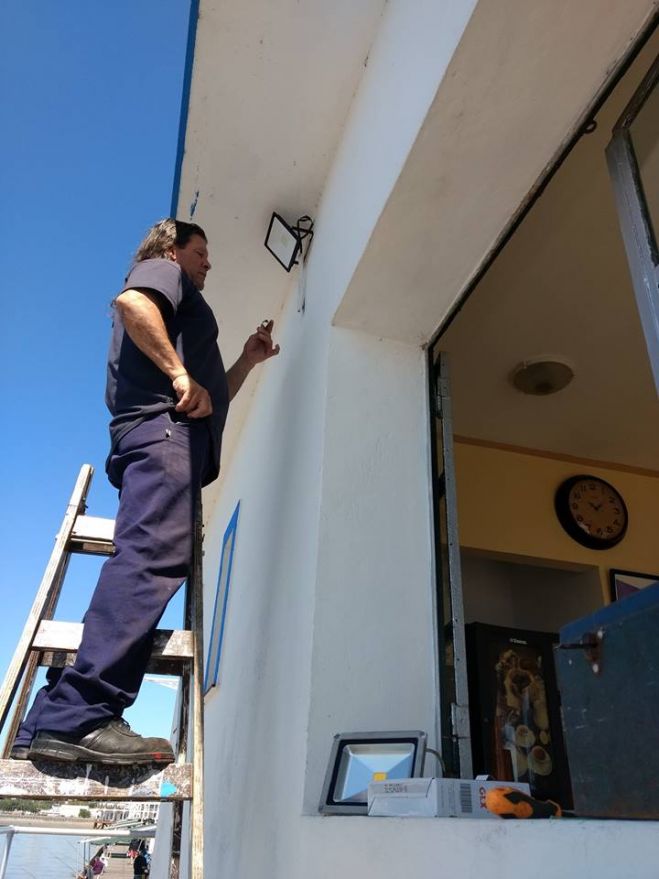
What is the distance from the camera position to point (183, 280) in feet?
5.85

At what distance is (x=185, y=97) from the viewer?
7.69 ft

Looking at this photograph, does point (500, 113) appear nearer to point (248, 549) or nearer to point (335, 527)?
point (335, 527)

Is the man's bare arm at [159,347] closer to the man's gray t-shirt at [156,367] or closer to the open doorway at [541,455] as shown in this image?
the man's gray t-shirt at [156,367]

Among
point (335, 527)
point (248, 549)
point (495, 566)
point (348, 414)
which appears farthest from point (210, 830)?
point (495, 566)

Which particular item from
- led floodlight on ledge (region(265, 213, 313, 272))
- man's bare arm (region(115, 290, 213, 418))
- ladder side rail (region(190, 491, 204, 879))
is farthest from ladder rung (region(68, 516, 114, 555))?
led floodlight on ledge (region(265, 213, 313, 272))

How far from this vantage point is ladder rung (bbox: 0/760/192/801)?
47.2 inches

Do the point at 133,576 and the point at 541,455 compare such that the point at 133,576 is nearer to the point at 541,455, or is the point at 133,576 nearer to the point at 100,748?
the point at 100,748

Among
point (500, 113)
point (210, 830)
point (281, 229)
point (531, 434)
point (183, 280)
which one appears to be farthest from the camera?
point (531, 434)

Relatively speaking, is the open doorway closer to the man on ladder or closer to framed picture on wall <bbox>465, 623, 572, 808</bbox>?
framed picture on wall <bbox>465, 623, 572, 808</bbox>

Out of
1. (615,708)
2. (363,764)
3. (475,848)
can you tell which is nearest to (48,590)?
(363,764)

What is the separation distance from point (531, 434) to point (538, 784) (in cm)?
164

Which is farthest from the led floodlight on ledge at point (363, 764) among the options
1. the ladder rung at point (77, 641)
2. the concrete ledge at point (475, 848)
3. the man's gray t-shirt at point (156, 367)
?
the man's gray t-shirt at point (156, 367)

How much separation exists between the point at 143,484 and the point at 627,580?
2.89 metres

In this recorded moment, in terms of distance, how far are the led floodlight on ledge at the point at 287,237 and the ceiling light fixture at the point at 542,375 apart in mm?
1087
